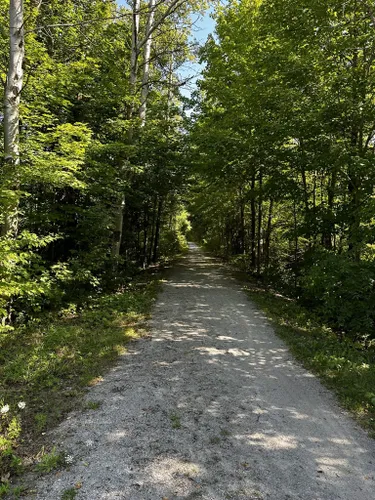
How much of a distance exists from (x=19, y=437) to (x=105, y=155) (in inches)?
306

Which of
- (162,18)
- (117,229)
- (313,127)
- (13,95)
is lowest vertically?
(117,229)

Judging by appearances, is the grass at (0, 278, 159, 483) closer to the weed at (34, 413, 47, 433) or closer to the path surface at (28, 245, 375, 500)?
the weed at (34, 413, 47, 433)

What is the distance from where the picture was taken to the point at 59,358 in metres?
5.09

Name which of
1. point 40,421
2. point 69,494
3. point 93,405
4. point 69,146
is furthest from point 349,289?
point 69,146

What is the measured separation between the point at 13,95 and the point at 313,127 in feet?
22.8

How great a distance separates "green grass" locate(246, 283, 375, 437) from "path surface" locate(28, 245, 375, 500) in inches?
9.8

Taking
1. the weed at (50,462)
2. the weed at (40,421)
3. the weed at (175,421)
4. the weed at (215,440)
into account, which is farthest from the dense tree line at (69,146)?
the weed at (215,440)

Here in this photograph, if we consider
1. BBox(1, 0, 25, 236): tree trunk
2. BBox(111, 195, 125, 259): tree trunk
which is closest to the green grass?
BBox(111, 195, 125, 259): tree trunk

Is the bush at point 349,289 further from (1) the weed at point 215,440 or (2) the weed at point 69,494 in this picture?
(2) the weed at point 69,494

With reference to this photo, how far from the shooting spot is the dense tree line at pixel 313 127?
7.16 meters

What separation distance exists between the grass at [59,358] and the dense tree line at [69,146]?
2.37ft

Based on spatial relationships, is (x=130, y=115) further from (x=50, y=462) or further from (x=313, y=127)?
(x=50, y=462)

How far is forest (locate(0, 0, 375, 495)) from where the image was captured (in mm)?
5977

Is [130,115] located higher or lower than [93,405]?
higher
